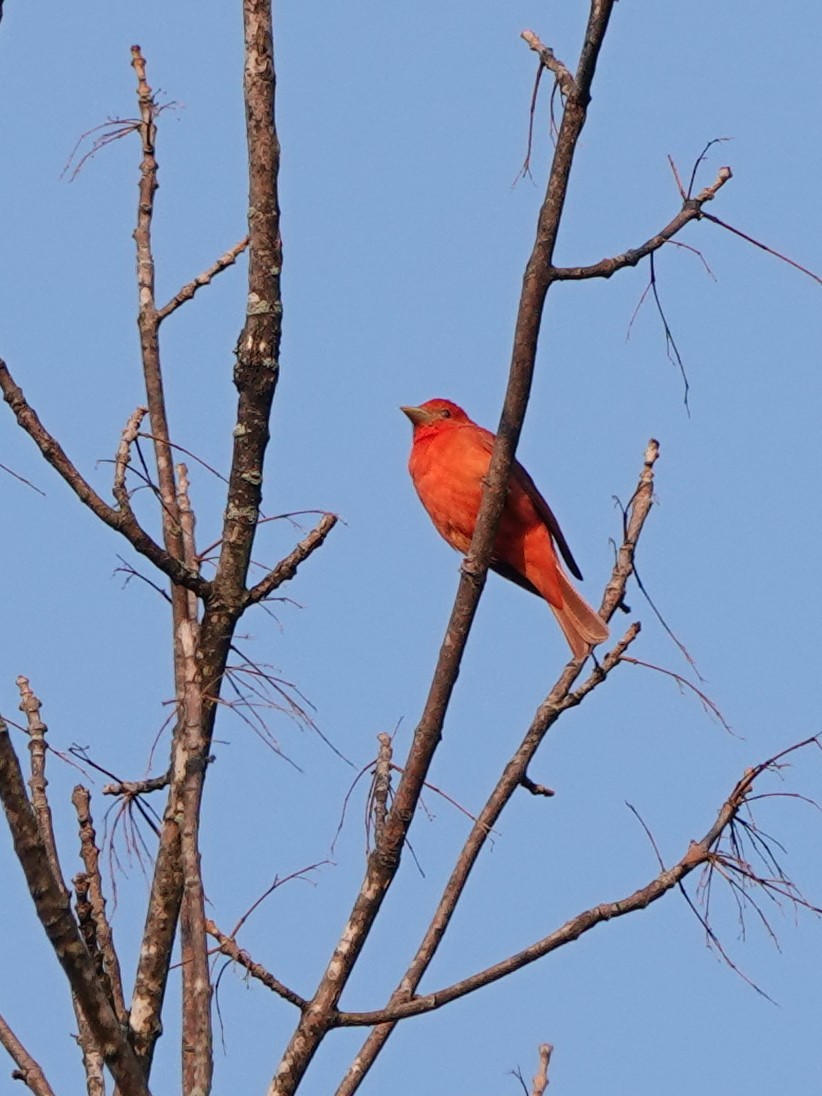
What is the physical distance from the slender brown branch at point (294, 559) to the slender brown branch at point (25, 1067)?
3.80 ft

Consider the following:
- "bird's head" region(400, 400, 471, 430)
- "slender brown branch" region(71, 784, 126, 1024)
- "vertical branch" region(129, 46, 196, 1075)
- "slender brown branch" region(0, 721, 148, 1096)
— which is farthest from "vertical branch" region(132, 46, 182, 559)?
"bird's head" region(400, 400, 471, 430)

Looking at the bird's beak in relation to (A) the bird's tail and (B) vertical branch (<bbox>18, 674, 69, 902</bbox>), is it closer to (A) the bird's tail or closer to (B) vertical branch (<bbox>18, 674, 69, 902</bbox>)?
(A) the bird's tail

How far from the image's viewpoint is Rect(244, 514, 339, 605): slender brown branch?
370cm

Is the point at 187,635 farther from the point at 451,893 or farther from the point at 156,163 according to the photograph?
the point at 156,163

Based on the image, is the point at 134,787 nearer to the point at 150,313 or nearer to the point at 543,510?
the point at 150,313

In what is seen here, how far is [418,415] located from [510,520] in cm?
98

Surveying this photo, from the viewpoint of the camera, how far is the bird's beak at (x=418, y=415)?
7261 mm

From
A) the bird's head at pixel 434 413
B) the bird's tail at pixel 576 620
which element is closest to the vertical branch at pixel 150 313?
the bird's tail at pixel 576 620

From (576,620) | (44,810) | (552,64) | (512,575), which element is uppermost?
(512,575)

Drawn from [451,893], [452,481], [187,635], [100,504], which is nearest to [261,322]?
[100,504]

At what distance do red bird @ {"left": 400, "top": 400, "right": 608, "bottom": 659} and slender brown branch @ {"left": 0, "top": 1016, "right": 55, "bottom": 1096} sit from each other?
3188 millimetres

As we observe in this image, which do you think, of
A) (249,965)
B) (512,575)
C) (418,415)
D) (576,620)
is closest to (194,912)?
(249,965)

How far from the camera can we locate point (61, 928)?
2.99m

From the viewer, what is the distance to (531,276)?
3564mm
